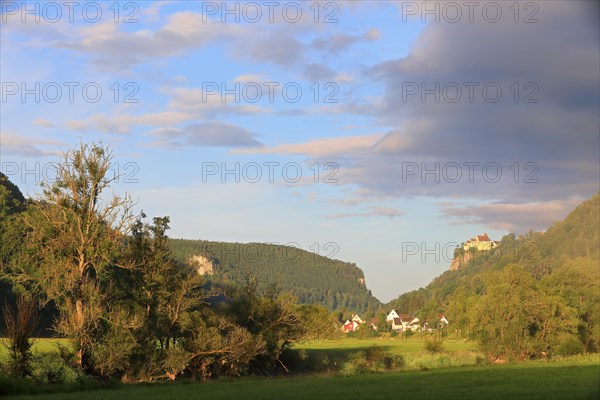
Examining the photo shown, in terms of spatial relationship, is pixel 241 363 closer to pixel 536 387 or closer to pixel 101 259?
pixel 101 259

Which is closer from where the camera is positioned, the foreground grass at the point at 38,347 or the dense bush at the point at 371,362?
the foreground grass at the point at 38,347

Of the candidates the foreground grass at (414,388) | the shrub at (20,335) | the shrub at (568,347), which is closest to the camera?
the foreground grass at (414,388)

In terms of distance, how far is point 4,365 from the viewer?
158 feet

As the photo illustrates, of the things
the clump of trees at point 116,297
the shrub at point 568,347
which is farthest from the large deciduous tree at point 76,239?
the shrub at point 568,347

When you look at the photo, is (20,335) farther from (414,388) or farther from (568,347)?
(568,347)

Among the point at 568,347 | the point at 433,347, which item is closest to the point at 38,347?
the point at 433,347

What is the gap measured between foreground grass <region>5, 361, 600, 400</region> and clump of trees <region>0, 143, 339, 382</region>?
4.26 metres

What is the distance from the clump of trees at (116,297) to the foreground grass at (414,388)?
4.26 metres

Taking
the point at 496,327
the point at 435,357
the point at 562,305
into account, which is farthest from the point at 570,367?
the point at 562,305

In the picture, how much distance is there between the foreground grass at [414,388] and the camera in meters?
38.9

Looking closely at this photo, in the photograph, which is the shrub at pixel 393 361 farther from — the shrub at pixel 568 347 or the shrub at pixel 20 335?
the shrub at pixel 20 335

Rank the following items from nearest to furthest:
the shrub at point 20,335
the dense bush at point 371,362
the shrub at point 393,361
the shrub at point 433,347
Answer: the shrub at point 20,335 < the dense bush at point 371,362 < the shrub at point 393,361 < the shrub at point 433,347

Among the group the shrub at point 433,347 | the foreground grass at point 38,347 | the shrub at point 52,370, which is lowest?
the shrub at point 433,347

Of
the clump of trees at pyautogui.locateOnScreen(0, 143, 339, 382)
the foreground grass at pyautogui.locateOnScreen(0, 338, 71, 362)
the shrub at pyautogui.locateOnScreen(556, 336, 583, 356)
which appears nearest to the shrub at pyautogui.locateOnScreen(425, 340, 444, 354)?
the shrub at pyautogui.locateOnScreen(556, 336, 583, 356)
